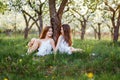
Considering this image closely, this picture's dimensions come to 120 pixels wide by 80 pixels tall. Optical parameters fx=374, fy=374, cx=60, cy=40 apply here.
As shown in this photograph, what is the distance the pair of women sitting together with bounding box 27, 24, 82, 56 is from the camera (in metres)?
12.8

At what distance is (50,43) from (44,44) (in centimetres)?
22

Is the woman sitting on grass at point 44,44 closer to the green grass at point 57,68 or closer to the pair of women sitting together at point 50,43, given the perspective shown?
the pair of women sitting together at point 50,43

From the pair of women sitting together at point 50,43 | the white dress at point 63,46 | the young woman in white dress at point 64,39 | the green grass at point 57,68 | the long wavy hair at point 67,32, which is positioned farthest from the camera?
the long wavy hair at point 67,32

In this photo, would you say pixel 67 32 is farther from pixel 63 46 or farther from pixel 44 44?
pixel 44 44

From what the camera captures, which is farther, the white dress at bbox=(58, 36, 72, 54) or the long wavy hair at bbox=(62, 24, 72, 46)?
the long wavy hair at bbox=(62, 24, 72, 46)

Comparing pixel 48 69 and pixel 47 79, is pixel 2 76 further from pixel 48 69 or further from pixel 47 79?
pixel 48 69

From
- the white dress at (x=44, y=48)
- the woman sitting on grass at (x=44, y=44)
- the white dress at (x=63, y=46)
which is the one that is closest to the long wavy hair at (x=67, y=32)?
the white dress at (x=63, y=46)

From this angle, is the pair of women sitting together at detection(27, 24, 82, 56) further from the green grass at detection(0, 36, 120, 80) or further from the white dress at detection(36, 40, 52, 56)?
the green grass at detection(0, 36, 120, 80)

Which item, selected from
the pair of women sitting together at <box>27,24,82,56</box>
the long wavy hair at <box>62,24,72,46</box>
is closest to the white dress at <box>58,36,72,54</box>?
the pair of women sitting together at <box>27,24,82,56</box>

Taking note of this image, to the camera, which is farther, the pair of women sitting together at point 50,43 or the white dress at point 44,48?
the pair of women sitting together at point 50,43

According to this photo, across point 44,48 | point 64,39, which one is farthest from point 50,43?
point 64,39

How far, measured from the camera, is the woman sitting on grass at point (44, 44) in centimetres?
1271

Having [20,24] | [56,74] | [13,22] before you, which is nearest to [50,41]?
[56,74]

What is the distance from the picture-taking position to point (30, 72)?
859cm
